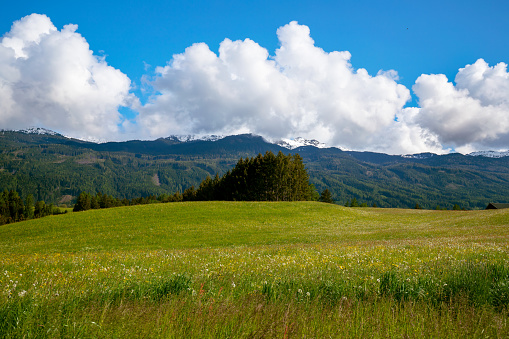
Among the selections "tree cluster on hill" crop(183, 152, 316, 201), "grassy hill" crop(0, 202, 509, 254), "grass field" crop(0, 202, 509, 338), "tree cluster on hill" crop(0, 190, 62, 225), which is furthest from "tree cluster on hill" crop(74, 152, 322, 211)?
"tree cluster on hill" crop(0, 190, 62, 225)

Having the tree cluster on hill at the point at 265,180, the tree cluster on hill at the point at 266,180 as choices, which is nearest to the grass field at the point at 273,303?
the tree cluster on hill at the point at 265,180

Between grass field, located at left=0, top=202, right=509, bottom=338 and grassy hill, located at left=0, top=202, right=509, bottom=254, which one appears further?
grassy hill, located at left=0, top=202, right=509, bottom=254

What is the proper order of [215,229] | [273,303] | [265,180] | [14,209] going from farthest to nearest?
[14,209] < [265,180] < [215,229] < [273,303]

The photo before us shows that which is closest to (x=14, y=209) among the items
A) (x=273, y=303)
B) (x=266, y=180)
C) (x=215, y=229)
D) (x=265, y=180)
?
(x=265, y=180)

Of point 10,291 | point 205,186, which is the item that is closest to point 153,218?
point 10,291

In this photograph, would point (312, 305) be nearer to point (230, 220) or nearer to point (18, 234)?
point (230, 220)

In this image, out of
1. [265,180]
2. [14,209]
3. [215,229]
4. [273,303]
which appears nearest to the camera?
[273,303]

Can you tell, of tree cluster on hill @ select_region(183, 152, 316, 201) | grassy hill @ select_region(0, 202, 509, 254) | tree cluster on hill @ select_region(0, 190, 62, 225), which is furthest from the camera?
tree cluster on hill @ select_region(0, 190, 62, 225)

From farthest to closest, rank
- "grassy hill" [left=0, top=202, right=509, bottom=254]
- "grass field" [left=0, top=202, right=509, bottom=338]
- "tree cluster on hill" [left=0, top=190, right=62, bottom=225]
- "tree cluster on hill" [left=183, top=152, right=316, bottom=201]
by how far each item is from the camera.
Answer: "tree cluster on hill" [left=0, top=190, right=62, bottom=225], "tree cluster on hill" [left=183, top=152, right=316, bottom=201], "grassy hill" [left=0, top=202, right=509, bottom=254], "grass field" [left=0, top=202, right=509, bottom=338]

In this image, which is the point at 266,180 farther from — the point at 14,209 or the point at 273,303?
the point at 14,209

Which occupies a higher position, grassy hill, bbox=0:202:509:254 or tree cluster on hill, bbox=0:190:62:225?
grassy hill, bbox=0:202:509:254

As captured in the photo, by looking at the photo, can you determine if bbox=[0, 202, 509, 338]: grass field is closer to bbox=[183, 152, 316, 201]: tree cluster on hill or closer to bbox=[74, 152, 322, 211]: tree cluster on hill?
bbox=[183, 152, 316, 201]: tree cluster on hill

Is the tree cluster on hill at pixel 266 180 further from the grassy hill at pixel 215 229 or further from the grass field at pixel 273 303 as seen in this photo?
the grass field at pixel 273 303

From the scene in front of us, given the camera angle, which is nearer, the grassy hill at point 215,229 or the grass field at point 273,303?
the grass field at point 273,303
